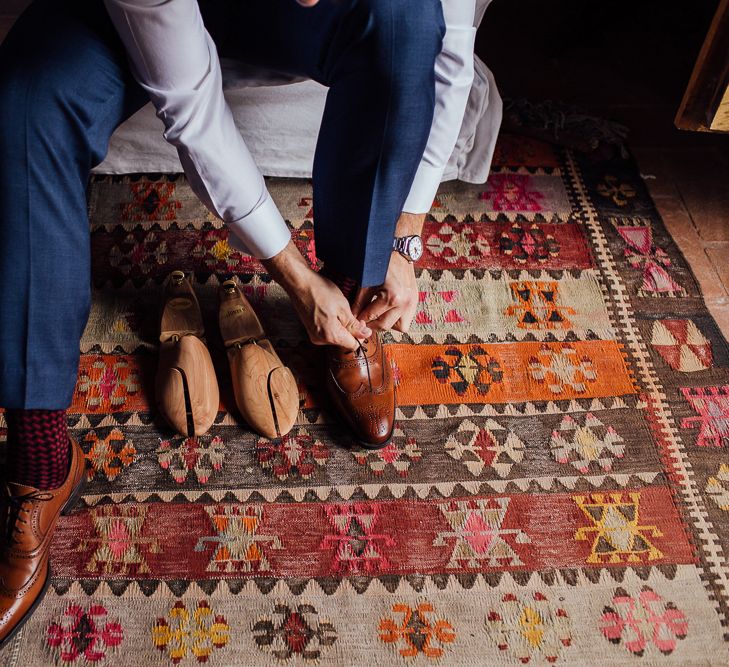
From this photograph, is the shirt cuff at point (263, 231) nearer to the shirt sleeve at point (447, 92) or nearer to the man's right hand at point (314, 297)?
the man's right hand at point (314, 297)

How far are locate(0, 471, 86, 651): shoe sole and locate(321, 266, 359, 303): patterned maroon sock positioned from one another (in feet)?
1.57

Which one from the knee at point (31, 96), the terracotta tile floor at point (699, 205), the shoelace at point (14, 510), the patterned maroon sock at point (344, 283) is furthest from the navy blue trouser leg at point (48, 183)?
the terracotta tile floor at point (699, 205)

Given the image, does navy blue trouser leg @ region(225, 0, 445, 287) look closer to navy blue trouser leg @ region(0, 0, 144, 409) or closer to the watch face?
the watch face

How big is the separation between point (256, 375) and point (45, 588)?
43cm

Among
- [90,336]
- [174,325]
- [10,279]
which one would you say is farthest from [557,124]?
[10,279]

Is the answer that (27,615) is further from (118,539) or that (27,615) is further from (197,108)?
(197,108)

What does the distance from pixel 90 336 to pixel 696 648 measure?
108 cm

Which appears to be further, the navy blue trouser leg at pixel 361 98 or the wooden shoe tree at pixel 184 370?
the wooden shoe tree at pixel 184 370

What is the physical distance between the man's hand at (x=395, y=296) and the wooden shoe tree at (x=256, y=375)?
18cm

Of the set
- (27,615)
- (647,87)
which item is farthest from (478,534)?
(647,87)

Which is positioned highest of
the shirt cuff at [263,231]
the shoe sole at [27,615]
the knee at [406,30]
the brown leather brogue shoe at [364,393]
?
the knee at [406,30]

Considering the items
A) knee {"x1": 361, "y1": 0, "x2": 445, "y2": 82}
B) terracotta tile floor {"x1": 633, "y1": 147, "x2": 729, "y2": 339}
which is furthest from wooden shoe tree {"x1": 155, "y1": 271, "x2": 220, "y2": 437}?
terracotta tile floor {"x1": 633, "y1": 147, "x2": 729, "y2": 339}

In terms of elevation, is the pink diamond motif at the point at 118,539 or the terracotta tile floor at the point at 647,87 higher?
the terracotta tile floor at the point at 647,87

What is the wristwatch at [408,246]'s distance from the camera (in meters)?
1.09
